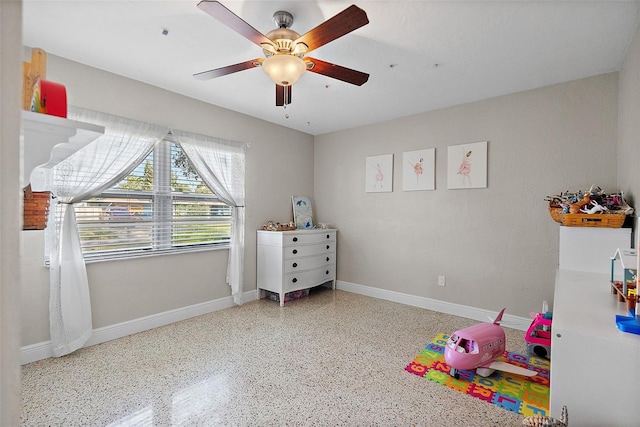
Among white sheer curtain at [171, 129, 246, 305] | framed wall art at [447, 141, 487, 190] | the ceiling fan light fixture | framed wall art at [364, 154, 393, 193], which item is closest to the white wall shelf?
the ceiling fan light fixture

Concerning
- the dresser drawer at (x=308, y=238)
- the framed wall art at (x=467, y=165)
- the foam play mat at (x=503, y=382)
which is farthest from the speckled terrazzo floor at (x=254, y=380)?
the framed wall art at (x=467, y=165)

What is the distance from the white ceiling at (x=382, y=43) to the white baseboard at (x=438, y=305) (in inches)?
87.7

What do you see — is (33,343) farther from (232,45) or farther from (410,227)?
(410,227)

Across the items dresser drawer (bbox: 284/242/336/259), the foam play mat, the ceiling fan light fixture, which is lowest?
the foam play mat

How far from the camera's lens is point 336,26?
5.26 ft

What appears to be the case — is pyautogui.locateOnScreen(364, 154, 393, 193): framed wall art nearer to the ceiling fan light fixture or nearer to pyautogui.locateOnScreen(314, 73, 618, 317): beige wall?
pyautogui.locateOnScreen(314, 73, 618, 317): beige wall

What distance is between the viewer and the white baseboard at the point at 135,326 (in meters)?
2.36

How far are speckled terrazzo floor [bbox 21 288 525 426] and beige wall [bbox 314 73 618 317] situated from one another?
0.61 m

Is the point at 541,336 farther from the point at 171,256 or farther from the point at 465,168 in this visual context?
the point at 171,256

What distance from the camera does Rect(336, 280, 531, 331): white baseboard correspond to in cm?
307

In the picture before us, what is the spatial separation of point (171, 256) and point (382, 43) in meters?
2.81

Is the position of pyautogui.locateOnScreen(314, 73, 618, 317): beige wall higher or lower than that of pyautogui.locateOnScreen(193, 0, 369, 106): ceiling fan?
lower

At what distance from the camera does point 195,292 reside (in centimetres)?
336

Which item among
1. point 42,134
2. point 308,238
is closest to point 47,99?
point 42,134
